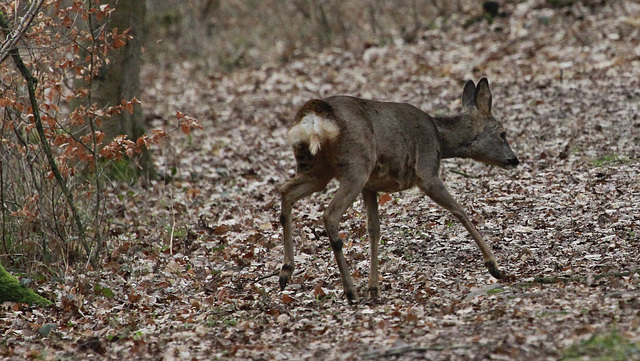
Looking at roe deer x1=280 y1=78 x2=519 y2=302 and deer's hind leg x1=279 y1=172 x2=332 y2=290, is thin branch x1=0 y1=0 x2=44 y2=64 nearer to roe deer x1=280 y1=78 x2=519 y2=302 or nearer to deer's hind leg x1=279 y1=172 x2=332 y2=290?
roe deer x1=280 y1=78 x2=519 y2=302

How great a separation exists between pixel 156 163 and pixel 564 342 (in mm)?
8368

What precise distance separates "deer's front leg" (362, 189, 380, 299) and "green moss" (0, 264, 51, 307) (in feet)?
8.91

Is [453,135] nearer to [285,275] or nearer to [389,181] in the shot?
[389,181]

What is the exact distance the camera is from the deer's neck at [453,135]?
311 inches

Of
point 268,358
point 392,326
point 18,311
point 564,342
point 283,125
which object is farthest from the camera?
point 283,125

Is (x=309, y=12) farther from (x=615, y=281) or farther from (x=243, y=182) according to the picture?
(x=615, y=281)

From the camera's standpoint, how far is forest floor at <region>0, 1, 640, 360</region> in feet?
17.9

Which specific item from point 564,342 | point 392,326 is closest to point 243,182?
point 392,326

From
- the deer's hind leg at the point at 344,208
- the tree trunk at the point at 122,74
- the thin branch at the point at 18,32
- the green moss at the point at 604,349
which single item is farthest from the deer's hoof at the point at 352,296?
the tree trunk at the point at 122,74

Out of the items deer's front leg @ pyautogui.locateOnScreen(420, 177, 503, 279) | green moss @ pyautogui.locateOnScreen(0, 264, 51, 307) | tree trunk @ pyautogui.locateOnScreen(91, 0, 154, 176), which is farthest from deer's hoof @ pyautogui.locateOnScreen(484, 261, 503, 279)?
tree trunk @ pyautogui.locateOnScreen(91, 0, 154, 176)

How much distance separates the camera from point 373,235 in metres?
7.29

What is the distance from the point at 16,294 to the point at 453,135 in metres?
4.20

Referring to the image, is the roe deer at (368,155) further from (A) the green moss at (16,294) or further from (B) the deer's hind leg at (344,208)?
(A) the green moss at (16,294)

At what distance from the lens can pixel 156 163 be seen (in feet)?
39.9
